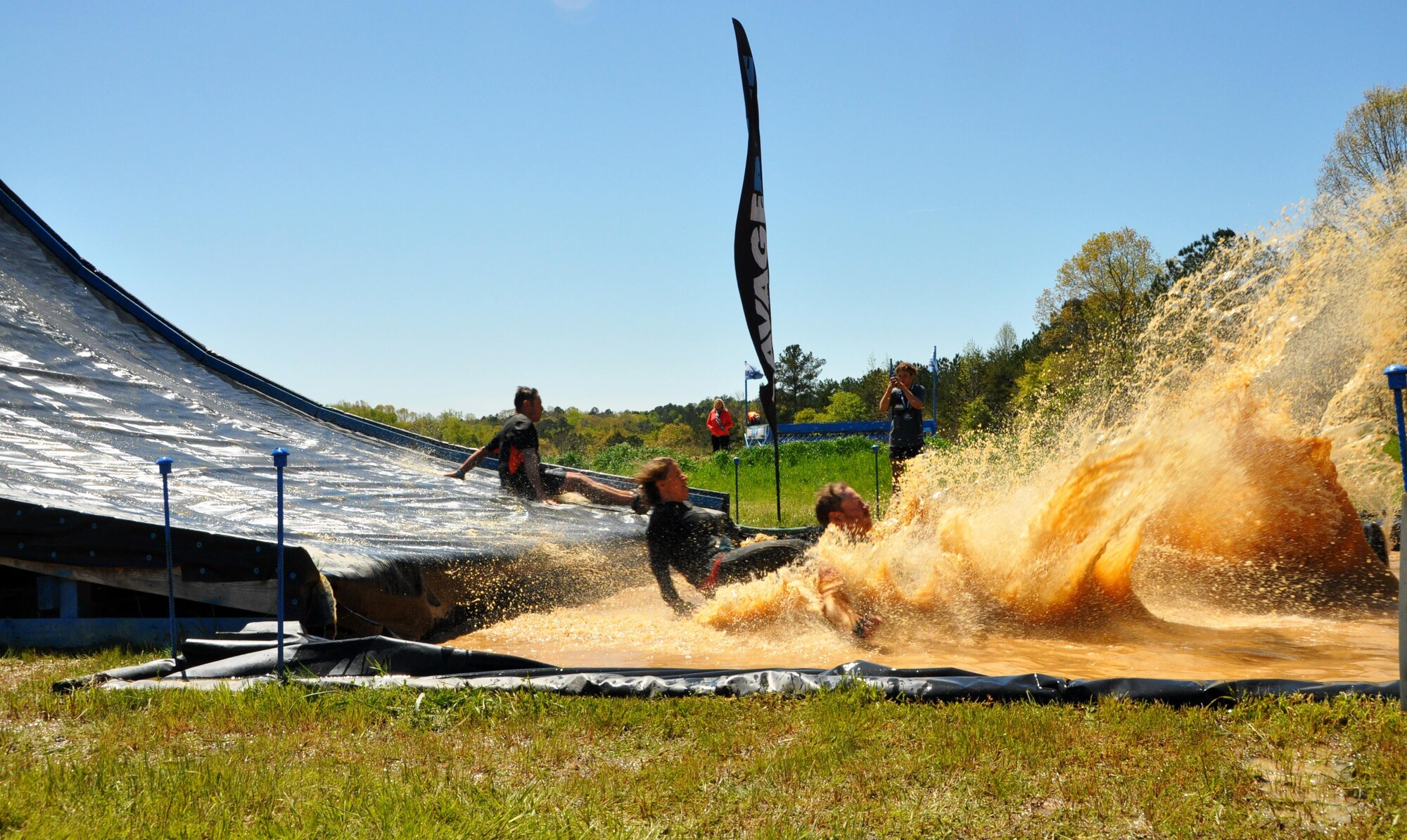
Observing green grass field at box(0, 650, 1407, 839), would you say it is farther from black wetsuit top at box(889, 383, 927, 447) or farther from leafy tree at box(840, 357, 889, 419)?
leafy tree at box(840, 357, 889, 419)

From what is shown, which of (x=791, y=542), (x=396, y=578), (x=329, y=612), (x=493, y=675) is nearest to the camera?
(x=493, y=675)

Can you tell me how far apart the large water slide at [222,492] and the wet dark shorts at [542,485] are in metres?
0.19

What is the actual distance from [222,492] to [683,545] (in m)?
3.35

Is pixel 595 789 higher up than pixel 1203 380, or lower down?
lower down

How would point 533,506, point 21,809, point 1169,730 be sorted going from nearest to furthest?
1. point 21,809
2. point 1169,730
3. point 533,506

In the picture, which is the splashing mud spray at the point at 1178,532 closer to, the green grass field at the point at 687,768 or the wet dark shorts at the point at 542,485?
the green grass field at the point at 687,768

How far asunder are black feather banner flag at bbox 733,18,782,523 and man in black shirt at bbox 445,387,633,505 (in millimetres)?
1735

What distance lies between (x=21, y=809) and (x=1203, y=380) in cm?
688

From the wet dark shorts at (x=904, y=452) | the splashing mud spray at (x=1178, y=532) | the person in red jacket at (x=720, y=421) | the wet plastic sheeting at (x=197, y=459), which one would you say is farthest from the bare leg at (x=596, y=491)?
the person in red jacket at (x=720, y=421)

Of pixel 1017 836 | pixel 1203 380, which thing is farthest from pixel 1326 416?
pixel 1017 836

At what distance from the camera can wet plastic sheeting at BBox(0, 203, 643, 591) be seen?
6.27 metres

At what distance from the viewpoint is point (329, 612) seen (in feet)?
16.9

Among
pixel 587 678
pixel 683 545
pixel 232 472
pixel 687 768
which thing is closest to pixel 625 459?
pixel 232 472

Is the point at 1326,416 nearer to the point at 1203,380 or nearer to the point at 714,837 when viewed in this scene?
the point at 1203,380
